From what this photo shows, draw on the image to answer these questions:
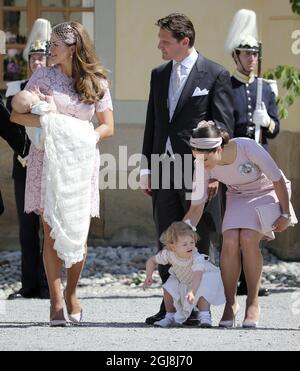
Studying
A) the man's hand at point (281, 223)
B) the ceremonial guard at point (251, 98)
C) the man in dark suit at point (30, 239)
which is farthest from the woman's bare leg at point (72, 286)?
the ceremonial guard at point (251, 98)

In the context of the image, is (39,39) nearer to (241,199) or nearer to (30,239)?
(30,239)

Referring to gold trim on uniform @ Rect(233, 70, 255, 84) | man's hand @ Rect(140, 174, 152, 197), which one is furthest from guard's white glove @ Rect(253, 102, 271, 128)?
man's hand @ Rect(140, 174, 152, 197)

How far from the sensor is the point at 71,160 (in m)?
8.59

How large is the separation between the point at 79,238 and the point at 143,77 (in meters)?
4.28

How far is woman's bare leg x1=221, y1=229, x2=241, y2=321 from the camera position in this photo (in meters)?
8.72

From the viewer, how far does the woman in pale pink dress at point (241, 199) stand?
8562 millimetres

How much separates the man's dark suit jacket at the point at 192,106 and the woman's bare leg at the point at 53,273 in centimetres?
91

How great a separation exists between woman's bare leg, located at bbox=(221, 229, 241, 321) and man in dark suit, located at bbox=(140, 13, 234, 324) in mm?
343

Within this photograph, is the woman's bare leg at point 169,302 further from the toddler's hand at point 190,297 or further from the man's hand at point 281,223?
the man's hand at point 281,223

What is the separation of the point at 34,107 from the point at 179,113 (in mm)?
Result: 980

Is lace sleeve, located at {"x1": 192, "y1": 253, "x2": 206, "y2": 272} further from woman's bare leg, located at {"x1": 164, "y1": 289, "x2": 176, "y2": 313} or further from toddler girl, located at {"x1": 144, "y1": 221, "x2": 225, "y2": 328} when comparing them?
woman's bare leg, located at {"x1": 164, "y1": 289, "x2": 176, "y2": 313}

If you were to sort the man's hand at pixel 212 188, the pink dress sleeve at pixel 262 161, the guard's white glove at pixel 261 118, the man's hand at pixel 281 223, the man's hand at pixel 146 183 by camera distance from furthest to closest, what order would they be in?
the guard's white glove at pixel 261 118, the man's hand at pixel 146 183, the man's hand at pixel 212 188, the man's hand at pixel 281 223, the pink dress sleeve at pixel 262 161

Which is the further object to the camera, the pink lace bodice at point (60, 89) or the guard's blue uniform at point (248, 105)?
the guard's blue uniform at point (248, 105)
